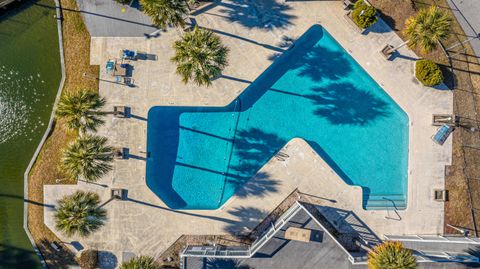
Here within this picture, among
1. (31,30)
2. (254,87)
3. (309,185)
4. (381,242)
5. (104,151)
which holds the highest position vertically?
(31,30)

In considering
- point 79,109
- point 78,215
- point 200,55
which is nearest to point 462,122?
point 200,55

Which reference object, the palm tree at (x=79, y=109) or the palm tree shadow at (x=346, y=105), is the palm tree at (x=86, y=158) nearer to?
the palm tree at (x=79, y=109)

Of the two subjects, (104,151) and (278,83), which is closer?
(104,151)

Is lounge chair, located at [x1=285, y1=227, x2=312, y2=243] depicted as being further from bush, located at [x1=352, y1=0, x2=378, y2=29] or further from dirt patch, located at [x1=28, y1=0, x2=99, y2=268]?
dirt patch, located at [x1=28, y1=0, x2=99, y2=268]

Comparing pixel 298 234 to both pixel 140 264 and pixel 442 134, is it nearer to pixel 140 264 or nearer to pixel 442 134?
pixel 140 264

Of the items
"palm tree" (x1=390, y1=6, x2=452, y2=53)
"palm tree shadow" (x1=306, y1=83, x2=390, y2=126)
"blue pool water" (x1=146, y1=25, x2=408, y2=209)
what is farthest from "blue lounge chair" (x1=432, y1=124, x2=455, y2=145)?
"palm tree" (x1=390, y1=6, x2=452, y2=53)

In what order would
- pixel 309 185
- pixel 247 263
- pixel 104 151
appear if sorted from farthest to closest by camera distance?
1. pixel 309 185
2. pixel 247 263
3. pixel 104 151

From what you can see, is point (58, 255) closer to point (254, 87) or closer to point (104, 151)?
point (104, 151)

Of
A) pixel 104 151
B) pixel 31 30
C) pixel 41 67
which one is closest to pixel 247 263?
pixel 104 151
